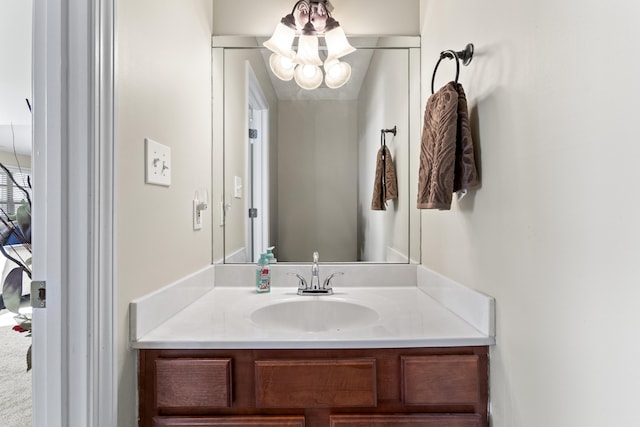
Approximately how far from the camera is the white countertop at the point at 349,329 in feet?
2.77

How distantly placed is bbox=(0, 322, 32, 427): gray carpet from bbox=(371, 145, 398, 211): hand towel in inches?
72.6

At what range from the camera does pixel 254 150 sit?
1.54 m

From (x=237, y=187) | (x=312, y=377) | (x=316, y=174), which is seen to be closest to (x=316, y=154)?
(x=316, y=174)

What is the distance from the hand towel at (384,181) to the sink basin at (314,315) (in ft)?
1.64

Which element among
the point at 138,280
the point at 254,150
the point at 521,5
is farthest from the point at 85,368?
the point at 521,5

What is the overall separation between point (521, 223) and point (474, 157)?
267 mm

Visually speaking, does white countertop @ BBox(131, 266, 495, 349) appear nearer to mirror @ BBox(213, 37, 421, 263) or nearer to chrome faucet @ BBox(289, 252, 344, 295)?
chrome faucet @ BBox(289, 252, 344, 295)

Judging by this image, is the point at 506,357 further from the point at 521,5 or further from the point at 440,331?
the point at 521,5

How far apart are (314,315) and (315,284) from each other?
0.18m

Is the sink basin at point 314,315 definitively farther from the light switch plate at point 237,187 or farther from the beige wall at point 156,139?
the light switch plate at point 237,187

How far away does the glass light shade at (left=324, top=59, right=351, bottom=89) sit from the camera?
149 cm

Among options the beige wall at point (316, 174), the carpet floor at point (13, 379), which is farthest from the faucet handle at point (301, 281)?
the carpet floor at point (13, 379)

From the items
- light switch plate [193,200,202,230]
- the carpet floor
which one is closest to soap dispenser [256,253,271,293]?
light switch plate [193,200,202,230]

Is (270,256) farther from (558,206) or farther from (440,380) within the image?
(558,206)
